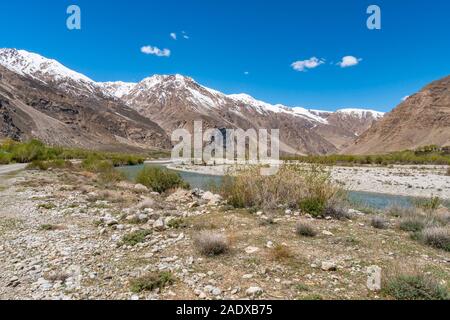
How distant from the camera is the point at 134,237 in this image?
8.20 meters

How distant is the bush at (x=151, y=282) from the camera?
534 centimetres

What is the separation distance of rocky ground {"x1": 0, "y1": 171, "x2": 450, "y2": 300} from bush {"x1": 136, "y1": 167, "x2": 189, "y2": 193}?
8.83 meters

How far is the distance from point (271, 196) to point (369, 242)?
4.74m

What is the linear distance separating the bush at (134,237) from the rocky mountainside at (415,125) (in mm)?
113915

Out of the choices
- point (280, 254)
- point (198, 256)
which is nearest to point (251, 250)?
point (280, 254)

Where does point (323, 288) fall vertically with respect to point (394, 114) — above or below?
below

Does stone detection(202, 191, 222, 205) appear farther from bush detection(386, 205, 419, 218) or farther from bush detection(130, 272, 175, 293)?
bush detection(130, 272, 175, 293)

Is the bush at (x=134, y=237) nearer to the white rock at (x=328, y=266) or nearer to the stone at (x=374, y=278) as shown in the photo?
the white rock at (x=328, y=266)

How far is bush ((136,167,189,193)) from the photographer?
2055 cm

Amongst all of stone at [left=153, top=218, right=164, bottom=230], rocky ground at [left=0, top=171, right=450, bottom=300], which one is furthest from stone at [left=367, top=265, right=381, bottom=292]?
stone at [left=153, top=218, right=164, bottom=230]

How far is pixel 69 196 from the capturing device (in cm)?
1611

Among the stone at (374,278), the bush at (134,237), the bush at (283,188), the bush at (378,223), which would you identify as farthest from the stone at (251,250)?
the bush at (378,223)
